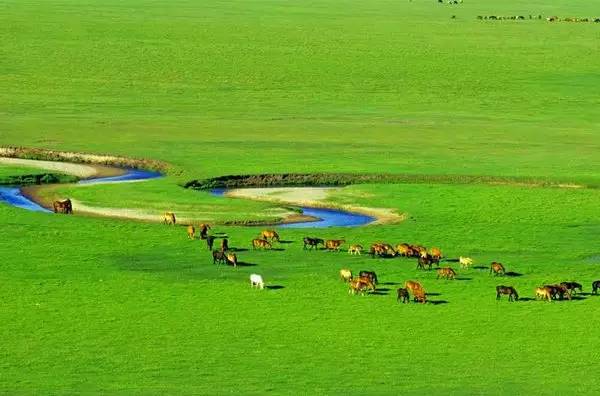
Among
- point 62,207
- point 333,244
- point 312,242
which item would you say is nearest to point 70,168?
point 62,207

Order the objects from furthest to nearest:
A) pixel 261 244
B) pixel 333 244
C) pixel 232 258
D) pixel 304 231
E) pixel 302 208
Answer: pixel 302 208
pixel 304 231
pixel 261 244
pixel 333 244
pixel 232 258

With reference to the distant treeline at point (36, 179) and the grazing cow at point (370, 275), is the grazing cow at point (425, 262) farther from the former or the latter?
the distant treeline at point (36, 179)

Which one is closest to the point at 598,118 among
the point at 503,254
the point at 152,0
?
the point at 503,254

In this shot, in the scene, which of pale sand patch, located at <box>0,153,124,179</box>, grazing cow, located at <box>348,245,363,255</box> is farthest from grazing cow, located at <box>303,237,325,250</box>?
pale sand patch, located at <box>0,153,124,179</box>

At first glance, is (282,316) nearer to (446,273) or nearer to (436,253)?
(446,273)

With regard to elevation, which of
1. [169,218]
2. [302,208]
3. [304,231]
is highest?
[302,208]

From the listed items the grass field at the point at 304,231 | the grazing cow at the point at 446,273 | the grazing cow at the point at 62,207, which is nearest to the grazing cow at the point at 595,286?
the grass field at the point at 304,231
